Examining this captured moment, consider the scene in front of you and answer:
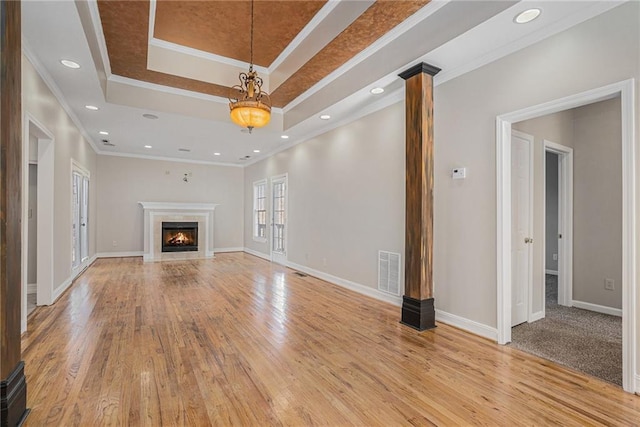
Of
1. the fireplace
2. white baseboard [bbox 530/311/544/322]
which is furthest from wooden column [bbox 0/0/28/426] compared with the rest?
the fireplace

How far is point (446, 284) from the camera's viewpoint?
3.59m

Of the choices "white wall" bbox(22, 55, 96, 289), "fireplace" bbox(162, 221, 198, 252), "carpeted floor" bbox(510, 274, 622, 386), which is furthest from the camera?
"fireplace" bbox(162, 221, 198, 252)

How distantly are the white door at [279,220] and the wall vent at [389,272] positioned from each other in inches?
133

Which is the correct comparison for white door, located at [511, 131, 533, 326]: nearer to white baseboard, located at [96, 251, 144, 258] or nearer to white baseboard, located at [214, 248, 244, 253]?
white baseboard, located at [214, 248, 244, 253]

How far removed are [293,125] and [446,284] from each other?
3851mm

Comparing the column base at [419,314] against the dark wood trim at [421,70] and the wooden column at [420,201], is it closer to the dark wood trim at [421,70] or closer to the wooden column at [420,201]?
the wooden column at [420,201]

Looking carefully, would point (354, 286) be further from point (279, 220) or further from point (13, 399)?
point (13, 399)

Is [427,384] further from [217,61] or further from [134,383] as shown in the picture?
[217,61]

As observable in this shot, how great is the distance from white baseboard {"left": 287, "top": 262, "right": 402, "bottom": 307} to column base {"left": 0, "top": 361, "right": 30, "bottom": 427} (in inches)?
145

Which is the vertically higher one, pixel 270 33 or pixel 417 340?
pixel 270 33

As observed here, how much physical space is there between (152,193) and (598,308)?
33.1ft

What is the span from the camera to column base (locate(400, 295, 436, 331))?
11.1 ft

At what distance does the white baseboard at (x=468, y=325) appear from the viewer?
313 centimetres

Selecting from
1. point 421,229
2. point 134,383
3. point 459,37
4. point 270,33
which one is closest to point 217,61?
point 270,33
